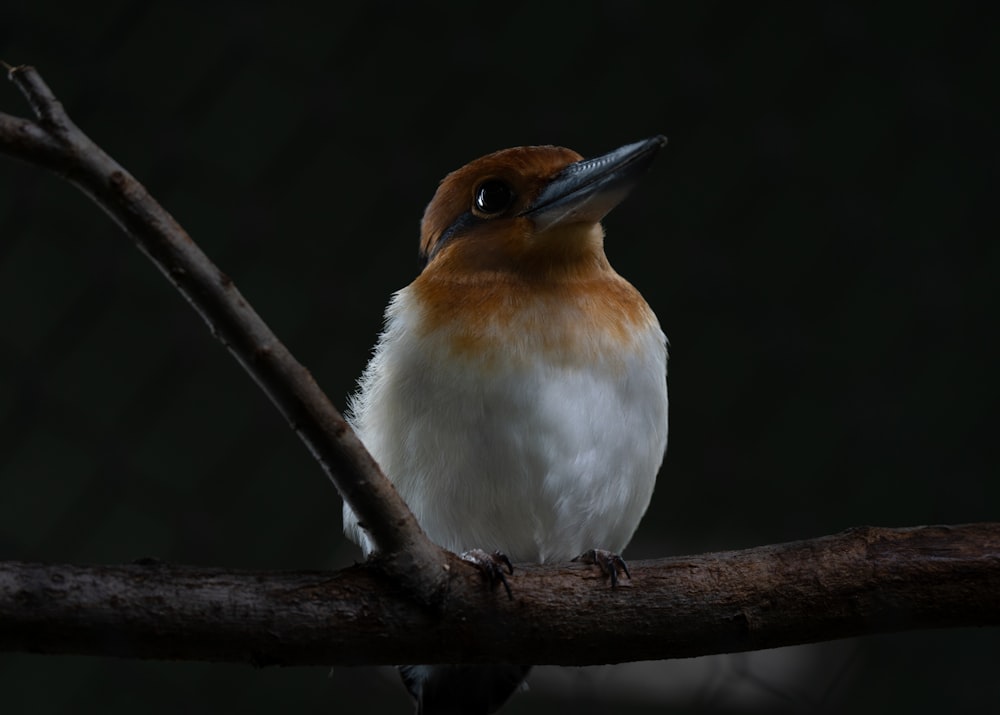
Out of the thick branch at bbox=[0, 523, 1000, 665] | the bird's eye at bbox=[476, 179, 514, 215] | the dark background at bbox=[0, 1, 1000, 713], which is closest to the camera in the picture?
the thick branch at bbox=[0, 523, 1000, 665]

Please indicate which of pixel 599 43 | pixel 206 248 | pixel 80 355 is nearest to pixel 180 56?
pixel 206 248

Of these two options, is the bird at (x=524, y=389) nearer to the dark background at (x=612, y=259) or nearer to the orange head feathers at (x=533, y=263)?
the orange head feathers at (x=533, y=263)

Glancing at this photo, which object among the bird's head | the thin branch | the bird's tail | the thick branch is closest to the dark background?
the bird's head

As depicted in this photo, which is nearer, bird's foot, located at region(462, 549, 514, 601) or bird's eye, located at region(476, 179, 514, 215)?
bird's foot, located at region(462, 549, 514, 601)

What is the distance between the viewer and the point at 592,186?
95 centimetres

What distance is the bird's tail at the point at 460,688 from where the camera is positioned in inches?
38.2

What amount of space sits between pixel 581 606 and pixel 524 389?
0.68 feet

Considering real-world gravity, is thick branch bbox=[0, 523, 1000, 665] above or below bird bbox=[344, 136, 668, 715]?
below

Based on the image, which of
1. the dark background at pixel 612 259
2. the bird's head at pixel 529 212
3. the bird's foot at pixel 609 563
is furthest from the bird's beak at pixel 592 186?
the dark background at pixel 612 259

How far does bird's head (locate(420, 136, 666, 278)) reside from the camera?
970mm

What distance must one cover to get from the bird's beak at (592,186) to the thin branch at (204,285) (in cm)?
35

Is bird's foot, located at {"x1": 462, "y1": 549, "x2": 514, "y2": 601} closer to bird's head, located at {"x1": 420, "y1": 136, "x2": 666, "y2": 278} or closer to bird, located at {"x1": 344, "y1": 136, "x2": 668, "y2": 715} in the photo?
bird, located at {"x1": 344, "y1": 136, "x2": 668, "y2": 715}

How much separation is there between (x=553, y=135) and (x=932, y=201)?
72 cm

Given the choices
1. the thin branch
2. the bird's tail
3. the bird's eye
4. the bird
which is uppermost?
the bird's eye
